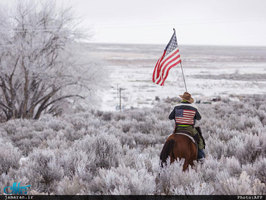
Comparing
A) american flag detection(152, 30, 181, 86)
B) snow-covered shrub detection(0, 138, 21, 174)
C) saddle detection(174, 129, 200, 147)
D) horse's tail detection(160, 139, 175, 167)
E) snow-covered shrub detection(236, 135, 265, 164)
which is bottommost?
snow-covered shrub detection(0, 138, 21, 174)

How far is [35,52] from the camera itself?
13.4 metres

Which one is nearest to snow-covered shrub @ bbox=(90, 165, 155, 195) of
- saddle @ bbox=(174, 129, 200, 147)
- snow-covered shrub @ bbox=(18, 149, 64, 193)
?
snow-covered shrub @ bbox=(18, 149, 64, 193)

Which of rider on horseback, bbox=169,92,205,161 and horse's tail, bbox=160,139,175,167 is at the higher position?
rider on horseback, bbox=169,92,205,161

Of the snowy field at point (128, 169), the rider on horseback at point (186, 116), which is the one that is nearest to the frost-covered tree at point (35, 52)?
the snowy field at point (128, 169)

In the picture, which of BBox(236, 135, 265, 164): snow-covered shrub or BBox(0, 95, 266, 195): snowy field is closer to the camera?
BBox(0, 95, 266, 195): snowy field

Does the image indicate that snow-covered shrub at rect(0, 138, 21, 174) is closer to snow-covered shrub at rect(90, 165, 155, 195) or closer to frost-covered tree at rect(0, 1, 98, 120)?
snow-covered shrub at rect(90, 165, 155, 195)

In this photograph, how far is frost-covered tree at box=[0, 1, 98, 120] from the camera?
1282cm

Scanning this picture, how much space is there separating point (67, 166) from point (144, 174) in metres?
1.51

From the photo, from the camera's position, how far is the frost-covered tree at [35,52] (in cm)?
1282

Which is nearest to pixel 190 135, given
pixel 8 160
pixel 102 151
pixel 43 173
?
pixel 102 151

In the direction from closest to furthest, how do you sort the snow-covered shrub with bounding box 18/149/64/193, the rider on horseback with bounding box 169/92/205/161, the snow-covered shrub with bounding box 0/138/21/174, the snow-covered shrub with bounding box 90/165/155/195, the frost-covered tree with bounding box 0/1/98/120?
the snow-covered shrub with bounding box 90/165/155/195 < the snow-covered shrub with bounding box 18/149/64/193 < the rider on horseback with bounding box 169/92/205/161 < the snow-covered shrub with bounding box 0/138/21/174 < the frost-covered tree with bounding box 0/1/98/120

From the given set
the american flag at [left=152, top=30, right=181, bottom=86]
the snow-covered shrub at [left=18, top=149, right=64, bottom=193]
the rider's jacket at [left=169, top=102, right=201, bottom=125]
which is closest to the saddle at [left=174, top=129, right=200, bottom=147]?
the rider's jacket at [left=169, top=102, right=201, bottom=125]

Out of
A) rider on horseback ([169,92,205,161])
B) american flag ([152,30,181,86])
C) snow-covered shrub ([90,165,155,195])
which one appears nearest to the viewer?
snow-covered shrub ([90,165,155,195])

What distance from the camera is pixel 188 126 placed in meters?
4.16
